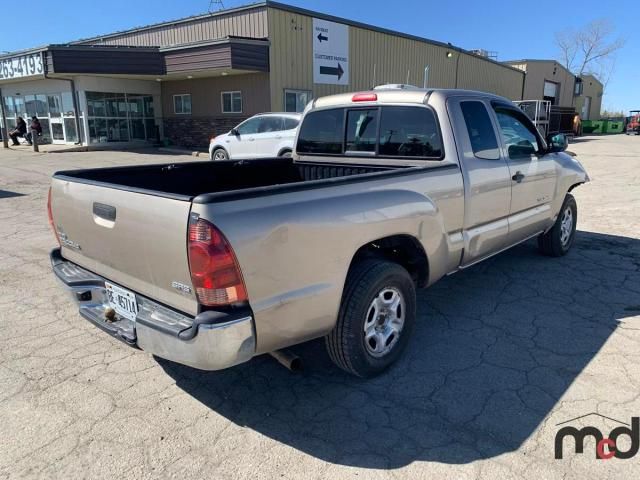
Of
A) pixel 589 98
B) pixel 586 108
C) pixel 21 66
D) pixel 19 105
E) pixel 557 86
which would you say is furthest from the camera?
pixel 586 108

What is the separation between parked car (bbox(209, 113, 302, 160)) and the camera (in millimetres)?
12411

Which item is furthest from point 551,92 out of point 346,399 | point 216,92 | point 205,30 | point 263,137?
point 346,399

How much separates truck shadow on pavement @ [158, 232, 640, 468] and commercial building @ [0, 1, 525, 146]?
15.7 meters

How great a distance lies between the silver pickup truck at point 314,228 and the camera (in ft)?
7.79

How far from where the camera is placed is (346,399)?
3.05 m

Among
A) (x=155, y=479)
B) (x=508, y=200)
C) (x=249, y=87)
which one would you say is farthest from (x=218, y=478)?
(x=249, y=87)

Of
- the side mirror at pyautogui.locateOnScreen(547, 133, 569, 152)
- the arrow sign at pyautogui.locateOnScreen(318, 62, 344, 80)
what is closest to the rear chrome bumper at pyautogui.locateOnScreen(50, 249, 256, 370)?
the side mirror at pyautogui.locateOnScreen(547, 133, 569, 152)

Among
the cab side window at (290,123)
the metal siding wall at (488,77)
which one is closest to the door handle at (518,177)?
the cab side window at (290,123)

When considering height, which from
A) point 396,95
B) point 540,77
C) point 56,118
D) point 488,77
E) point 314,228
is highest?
point 540,77

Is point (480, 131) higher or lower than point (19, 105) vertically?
lower

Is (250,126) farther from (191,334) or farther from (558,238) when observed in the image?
(191,334)

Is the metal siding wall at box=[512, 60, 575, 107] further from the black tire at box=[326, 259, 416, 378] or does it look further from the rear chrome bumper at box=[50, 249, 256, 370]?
the rear chrome bumper at box=[50, 249, 256, 370]

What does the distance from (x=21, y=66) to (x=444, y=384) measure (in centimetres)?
2441

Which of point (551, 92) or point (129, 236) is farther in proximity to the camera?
point (551, 92)
